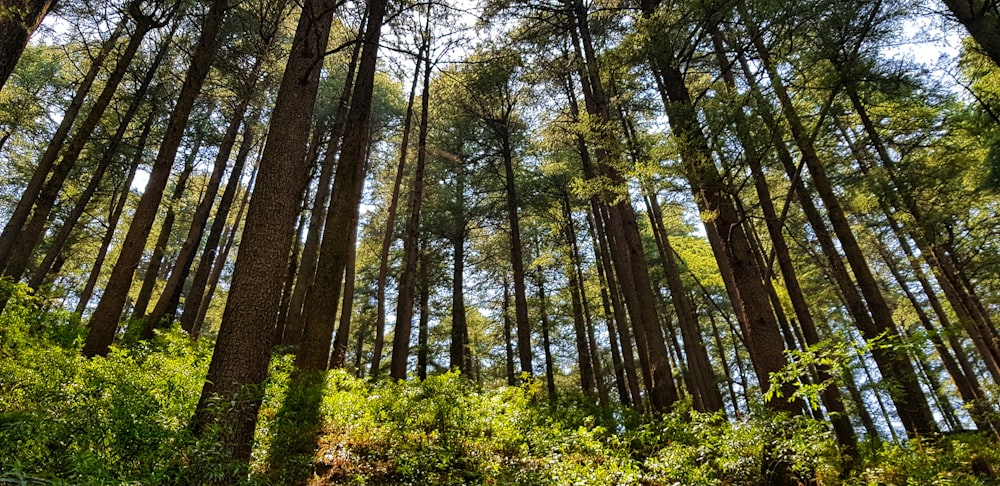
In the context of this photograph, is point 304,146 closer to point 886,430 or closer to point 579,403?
point 579,403

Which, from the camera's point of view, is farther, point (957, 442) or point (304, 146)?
point (957, 442)

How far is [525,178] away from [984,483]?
13.7m

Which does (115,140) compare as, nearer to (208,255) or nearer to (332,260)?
(208,255)

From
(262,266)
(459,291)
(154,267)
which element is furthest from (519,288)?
(262,266)

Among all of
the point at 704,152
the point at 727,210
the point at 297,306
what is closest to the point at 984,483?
the point at 727,210

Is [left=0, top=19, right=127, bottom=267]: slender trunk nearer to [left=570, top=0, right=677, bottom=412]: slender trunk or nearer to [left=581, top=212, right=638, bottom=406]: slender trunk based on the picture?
[left=570, top=0, right=677, bottom=412]: slender trunk

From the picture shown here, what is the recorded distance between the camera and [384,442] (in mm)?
5418

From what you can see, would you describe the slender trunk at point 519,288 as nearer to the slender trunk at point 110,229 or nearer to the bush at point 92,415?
the bush at point 92,415

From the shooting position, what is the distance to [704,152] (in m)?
5.88

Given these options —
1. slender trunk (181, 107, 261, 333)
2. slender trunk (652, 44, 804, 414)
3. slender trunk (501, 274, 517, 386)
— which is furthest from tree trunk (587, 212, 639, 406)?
slender trunk (181, 107, 261, 333)

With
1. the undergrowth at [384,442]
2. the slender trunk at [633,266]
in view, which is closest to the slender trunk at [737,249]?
the undergrowth at [384,442]

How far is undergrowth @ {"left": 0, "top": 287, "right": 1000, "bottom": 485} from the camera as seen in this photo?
307cm

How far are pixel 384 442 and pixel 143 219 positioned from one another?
21.9 feet

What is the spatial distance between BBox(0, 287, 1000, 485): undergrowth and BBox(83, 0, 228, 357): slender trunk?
796 millimetres
